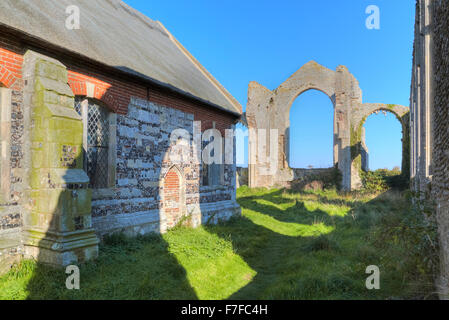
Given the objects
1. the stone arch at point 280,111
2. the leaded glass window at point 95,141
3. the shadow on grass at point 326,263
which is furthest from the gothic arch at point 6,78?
the stone arch at point 280,111

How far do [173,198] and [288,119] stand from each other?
17934 mm

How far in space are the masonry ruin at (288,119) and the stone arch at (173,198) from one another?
15.2 m

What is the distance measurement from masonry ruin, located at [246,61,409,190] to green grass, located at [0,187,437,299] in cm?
1458

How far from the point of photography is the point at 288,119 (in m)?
24.8

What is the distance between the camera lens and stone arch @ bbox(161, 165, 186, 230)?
28.0 feet

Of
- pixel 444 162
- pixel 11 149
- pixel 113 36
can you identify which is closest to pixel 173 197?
pixel 11 149

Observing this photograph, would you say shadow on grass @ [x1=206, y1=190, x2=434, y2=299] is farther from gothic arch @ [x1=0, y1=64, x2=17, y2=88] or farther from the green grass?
gothic arch @ [x1=0, y1=64, x2=17, y2=88]

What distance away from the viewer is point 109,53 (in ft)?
22.7

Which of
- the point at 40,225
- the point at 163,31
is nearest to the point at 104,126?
the point at 40,225

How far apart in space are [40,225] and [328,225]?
8.72 metres

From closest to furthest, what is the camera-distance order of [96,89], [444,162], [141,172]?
[444,162] → [96,89] → [141,172]

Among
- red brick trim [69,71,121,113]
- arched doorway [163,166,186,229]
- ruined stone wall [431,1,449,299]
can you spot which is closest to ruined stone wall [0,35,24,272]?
red brick trim [69,71,121,113]

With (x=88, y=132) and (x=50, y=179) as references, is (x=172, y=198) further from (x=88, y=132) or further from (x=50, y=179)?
(x=50, y=179)

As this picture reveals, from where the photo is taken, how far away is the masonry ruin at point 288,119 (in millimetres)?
21297
